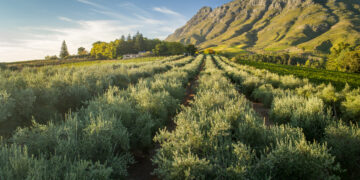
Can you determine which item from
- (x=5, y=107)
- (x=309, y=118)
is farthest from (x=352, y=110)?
(x=5, y=107)

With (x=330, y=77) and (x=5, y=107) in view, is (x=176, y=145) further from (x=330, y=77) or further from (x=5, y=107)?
(x=330, y=77)

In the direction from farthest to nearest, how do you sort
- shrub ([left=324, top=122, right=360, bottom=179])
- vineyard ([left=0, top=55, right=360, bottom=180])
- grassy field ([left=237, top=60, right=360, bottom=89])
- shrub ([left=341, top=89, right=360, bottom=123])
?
1. grassy field ([left=237, top=60, right=360, bottom=89])
2. shrub ([left=341, top=89, right=360, bottom=123])
3. shrub ([left=324, top=122, right=360, bottom=179])
4. vineyard ([left=0, top=55, right=360, bottom=180])

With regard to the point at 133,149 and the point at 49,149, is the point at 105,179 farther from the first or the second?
the point at 133,149

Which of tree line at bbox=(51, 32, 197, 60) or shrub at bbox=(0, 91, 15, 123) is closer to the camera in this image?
shrub at bbox=(0, 91, 15, 123)

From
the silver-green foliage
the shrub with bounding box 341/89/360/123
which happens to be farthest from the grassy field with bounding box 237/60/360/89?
the silver-green foliage

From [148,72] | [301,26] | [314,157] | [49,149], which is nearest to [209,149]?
[314,157]

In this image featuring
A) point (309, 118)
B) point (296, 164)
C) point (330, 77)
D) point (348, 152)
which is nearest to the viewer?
point (296, 164)

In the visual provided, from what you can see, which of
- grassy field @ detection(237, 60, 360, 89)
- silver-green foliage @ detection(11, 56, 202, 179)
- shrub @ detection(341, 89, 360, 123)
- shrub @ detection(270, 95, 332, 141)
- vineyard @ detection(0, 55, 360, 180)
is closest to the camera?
vineyard @ detection(0, 55, 360, 180)

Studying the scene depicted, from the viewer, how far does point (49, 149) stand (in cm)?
284

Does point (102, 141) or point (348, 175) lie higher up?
point (102, 141)

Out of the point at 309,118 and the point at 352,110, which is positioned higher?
the point at 309,118

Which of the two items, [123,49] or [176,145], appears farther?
[123,49]

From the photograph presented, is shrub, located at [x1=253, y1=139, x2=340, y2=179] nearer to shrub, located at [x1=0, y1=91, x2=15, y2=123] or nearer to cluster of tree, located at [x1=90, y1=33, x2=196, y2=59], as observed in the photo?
shrub, located at [x1=0, y1=91, x2=15, y2=123]

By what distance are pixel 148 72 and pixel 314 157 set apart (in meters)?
13.7
